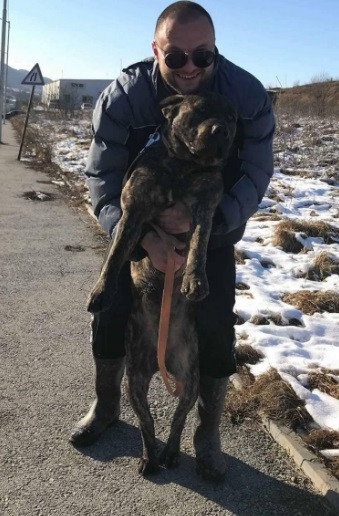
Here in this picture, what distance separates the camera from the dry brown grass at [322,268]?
5551 mm

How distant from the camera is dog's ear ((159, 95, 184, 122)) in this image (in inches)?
101

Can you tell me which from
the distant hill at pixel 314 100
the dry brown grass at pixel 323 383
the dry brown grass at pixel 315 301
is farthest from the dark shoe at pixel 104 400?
the distant hill at pixel 314 100

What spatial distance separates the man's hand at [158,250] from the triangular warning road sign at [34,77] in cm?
1461

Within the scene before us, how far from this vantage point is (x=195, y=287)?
2283mm

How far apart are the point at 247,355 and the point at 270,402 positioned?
0.62 metres

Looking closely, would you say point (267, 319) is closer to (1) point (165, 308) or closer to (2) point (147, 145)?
(1) point (165, 308)

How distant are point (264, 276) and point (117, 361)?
9.55ft

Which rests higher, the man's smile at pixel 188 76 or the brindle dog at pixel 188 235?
the man's smile at pixel 188 76

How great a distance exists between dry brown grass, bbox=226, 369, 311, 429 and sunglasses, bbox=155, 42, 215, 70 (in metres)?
2.00

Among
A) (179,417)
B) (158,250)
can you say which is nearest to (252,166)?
(158,250)

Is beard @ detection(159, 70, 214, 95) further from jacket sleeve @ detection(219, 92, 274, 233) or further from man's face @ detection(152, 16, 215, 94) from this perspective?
jacket sleeve @ detection(219, 92, 274, 233)

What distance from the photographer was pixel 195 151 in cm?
245

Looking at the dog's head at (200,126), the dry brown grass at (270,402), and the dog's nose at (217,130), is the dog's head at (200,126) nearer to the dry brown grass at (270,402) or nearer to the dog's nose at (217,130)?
the dog's nose at (217,130)

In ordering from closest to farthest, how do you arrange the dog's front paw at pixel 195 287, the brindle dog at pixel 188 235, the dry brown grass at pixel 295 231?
1. the dog's front paw at pixel 195 287
2. the brindle dog at pixel 188 235
3. the dry brown grass at pixel 295 231
